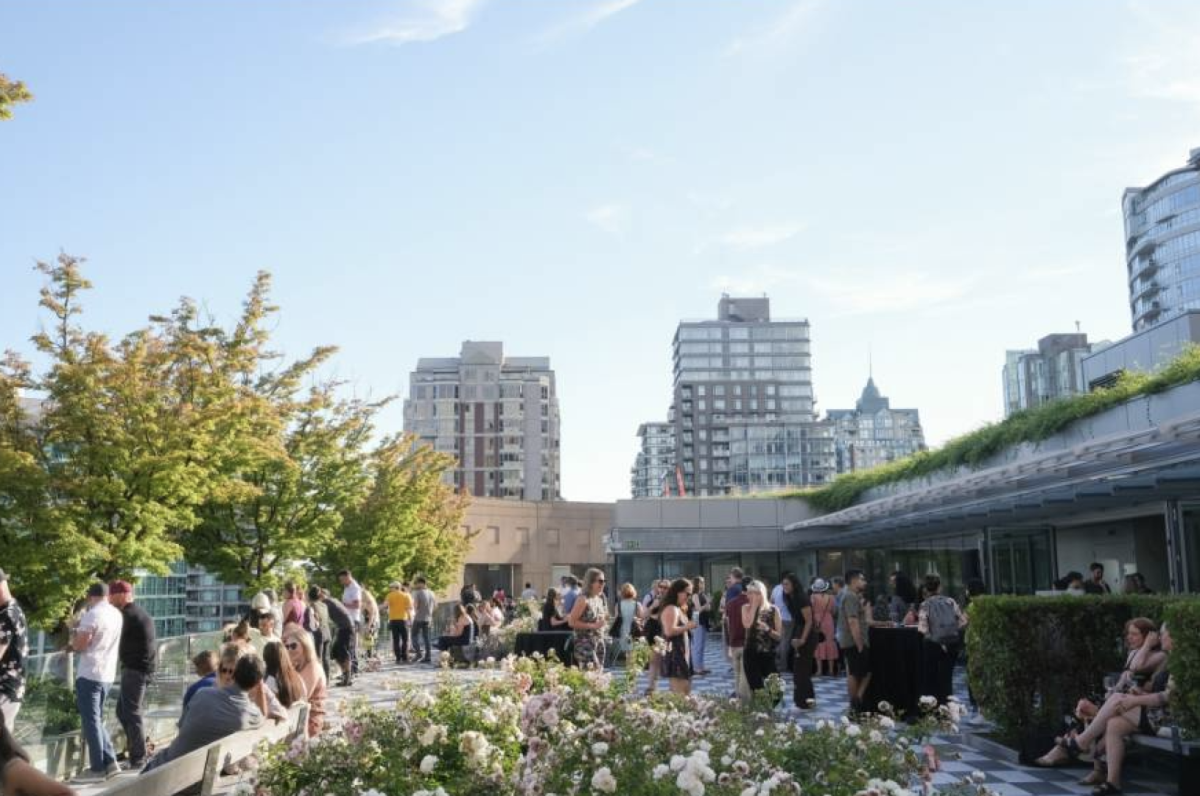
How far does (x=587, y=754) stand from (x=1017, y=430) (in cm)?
2021

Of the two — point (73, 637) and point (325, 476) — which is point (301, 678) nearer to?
point (73, 637)

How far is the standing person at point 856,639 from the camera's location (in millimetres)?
12188

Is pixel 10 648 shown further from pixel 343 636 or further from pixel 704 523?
pixel 704 523

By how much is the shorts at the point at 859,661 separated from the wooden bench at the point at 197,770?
23.1ft

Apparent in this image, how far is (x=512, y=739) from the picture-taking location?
225 inches

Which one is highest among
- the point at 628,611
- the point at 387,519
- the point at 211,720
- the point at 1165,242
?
the point at 1165,242

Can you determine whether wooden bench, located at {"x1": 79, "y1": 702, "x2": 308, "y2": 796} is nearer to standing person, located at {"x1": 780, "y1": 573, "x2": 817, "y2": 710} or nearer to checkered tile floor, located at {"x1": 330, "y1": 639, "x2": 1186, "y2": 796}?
checkered tile floor, located at {"x1": 330, "y1": 639, "x2": 1186, "y2": 796}

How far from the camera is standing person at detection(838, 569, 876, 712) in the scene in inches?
480

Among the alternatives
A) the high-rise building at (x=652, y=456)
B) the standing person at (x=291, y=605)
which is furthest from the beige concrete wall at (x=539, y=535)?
the high-rise building at (x=652, y=456)

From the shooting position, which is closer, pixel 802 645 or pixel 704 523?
pixel 802 645

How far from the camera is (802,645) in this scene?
1284 centimetres

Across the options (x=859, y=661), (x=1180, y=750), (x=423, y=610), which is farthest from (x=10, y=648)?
(x=423, y=610)

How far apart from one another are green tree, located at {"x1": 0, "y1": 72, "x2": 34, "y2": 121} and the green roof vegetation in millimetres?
15952

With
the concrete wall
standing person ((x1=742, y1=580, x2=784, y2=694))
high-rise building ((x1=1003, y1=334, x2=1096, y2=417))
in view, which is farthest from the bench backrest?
high-rise building ((x1=1003, y1=334, x2=1096, y2=417))
